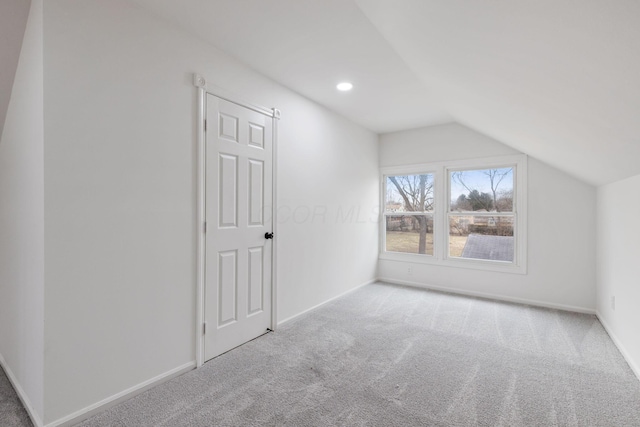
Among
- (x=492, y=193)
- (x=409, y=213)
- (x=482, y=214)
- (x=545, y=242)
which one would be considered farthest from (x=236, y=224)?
(x=545, y=242)

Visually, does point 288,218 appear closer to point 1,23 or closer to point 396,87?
point 396,87

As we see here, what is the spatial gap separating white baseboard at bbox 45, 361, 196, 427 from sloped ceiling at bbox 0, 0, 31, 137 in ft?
6.86

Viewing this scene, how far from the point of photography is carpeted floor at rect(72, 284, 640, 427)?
172cm

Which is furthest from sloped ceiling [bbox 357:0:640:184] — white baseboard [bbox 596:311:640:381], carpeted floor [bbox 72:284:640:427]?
carpeted floor [bbox 72:284:640:427]

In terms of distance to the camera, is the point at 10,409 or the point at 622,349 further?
the point at 622,349

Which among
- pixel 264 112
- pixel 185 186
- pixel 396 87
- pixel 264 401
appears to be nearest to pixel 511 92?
pixel 396 87

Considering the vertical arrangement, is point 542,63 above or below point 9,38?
below

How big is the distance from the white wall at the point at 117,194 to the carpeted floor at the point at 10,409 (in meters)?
0.26

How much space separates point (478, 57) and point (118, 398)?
9.89 feet

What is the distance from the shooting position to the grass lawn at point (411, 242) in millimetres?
4340

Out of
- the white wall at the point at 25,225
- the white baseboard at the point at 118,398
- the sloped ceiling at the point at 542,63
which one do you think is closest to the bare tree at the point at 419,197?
the sloped ceiling at the point at 542,63

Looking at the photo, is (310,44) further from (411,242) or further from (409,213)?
(411,242)

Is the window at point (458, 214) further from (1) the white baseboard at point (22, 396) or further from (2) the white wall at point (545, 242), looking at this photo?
(1) the white baseboard at point (22, 396)

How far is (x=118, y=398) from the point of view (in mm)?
1835
